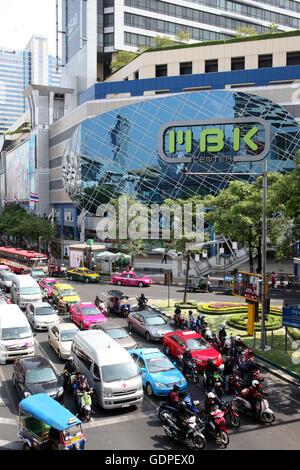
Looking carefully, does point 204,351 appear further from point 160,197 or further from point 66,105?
point 66,105

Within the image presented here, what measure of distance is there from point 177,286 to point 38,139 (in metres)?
58.7

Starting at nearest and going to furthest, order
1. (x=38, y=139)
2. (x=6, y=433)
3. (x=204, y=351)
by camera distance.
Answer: (x=6, y=433)
(x=204, y=351)
(x=38, y=139)

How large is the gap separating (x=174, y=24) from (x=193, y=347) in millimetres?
80755

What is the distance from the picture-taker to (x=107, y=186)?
63.5 meters

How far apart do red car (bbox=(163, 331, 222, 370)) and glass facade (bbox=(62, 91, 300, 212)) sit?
3798 centimetres

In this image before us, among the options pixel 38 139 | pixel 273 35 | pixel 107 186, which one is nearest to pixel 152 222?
→ pixel 107 186

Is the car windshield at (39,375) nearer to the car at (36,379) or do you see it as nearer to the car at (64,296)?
the car at (36,379)

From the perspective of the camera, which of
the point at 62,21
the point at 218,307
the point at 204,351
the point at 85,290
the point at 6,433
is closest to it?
the point at 6,433

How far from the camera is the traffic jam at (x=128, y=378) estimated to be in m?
11.8

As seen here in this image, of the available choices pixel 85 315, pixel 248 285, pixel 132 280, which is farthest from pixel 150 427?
pixel 132 280

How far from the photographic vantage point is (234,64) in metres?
70.9

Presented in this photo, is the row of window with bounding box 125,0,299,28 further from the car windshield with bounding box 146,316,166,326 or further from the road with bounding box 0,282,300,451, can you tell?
the road with bounding box 0,282,300,451

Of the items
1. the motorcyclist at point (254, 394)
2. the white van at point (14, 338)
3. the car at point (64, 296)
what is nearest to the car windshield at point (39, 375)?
the white van at point (14, 338)

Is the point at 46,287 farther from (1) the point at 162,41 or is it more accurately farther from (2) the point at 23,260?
(1) the point at 162,41
